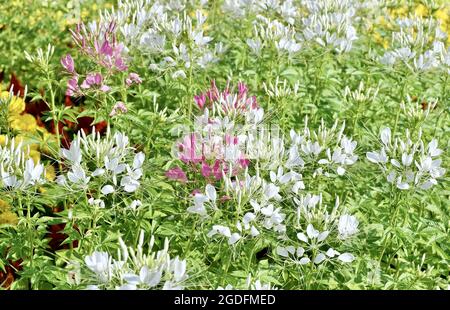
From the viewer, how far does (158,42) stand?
3766mm

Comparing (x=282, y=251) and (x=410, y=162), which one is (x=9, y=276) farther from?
(x=410, y=162)

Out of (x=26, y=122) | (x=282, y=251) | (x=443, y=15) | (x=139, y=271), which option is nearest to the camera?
(x=139, y=271)

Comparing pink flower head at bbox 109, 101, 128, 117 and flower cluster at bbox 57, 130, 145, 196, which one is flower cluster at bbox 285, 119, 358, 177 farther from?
pink flower head at bbox 109, 101, 128, 117

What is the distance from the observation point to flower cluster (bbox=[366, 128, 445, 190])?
2795 mm

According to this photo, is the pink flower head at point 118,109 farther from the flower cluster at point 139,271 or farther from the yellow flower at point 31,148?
the flower cluster at point 139,271

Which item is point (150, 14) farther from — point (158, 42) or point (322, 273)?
point (322, 273)

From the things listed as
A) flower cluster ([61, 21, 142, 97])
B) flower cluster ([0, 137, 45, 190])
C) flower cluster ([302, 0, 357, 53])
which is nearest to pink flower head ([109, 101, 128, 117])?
flower cluster ([61, 21, 142, 97])

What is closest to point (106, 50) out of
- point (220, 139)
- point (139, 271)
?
point (220, 139)

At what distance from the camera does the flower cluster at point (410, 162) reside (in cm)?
279

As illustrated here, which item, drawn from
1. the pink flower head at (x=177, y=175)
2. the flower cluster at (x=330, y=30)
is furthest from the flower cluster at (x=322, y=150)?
the flower cluster at (x=330, y=30)

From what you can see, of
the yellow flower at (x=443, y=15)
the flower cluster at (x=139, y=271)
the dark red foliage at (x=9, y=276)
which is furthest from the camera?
the yellow flower at (x=443, y=15)

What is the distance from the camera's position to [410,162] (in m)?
2.79

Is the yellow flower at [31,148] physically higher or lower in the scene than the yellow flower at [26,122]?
lower
